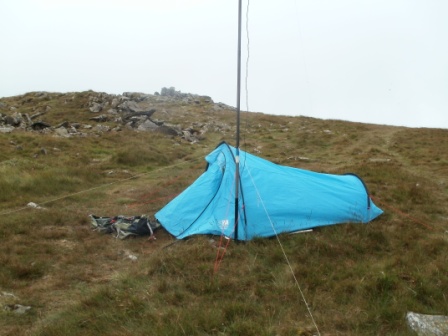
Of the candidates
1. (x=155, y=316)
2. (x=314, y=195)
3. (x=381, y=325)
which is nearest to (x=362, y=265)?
(x=381, y=325)

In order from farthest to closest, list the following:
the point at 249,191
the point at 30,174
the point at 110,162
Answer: the point at 110,162 → the point at 30,174 → the point at 249,191

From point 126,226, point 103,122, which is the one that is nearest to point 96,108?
point 103,122

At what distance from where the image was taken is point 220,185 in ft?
25.5

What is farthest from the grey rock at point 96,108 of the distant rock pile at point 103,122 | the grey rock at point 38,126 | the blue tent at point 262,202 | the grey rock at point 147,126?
the blue tent at point 262,202

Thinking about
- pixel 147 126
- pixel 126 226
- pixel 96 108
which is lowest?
pixel 126 226

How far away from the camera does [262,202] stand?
718 cm

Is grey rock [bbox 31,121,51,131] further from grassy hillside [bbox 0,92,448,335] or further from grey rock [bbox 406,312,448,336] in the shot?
grey rock [bbox 406,312,448,336]

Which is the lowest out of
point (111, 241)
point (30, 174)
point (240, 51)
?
point (111, 241)

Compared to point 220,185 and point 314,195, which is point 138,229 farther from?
point 314,195

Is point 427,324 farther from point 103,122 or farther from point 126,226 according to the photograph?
point 103,122

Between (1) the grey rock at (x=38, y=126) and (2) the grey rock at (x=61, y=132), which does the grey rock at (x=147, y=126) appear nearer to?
(2) the grey rock at (x=61, y=132)

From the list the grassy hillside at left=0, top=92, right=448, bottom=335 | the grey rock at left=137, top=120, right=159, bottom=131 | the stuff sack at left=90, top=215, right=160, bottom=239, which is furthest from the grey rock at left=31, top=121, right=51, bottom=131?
the stuff sack at left=90, top=215, right=160, bottom=239

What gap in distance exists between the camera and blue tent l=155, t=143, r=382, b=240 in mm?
7059

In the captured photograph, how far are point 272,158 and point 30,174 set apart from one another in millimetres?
9930
